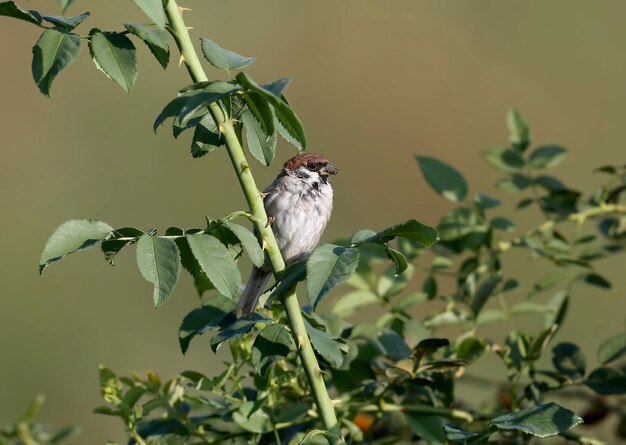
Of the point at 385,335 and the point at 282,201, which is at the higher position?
the point at 282,201

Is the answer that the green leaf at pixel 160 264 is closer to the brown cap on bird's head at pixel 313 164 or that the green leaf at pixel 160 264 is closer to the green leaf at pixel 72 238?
the green leaf at pixel 72 238

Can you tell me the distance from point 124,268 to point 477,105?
10.6 ft

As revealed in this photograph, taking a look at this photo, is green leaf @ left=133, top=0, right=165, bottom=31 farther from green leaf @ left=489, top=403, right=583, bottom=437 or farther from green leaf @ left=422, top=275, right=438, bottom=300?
green leaf @ left=422, top=275, right=438, bottom=300

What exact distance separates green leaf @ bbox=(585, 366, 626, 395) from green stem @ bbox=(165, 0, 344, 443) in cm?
61

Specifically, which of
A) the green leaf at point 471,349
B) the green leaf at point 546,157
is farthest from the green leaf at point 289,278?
the green leaf at point 546,157

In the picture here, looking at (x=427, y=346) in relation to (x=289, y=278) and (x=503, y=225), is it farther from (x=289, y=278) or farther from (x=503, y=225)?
(x=503, y=225)

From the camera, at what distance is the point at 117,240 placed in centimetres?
130

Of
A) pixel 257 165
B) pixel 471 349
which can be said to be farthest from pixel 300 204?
pixel 257 165

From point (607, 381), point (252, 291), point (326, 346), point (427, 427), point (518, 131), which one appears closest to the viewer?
point (326, 346)

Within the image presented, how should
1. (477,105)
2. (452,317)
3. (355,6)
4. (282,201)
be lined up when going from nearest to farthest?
(452,317) → (282,201) → (477,105) → (355,6)

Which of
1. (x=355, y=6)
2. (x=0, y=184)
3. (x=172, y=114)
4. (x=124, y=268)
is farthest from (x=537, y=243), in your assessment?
(x=355, y=6)

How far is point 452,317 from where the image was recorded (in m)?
2.04

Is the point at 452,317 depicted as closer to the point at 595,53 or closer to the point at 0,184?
the point at 0,184

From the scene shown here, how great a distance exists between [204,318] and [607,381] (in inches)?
27.5
